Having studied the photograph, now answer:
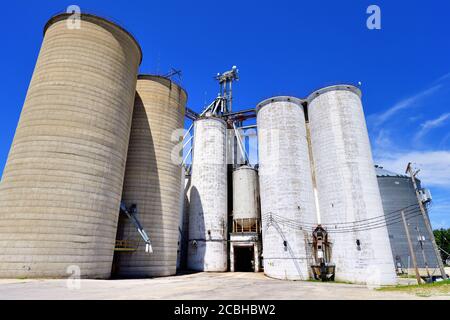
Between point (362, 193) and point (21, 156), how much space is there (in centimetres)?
2823

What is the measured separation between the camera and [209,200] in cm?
3391

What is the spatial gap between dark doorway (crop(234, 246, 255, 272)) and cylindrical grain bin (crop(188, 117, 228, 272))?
145 inches

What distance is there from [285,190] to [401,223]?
952 inches

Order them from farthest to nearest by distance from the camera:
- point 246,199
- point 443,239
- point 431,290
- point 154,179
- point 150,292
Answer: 1. point 443,239
2. point 246,199
3. point 154,179
4. point 150,292
5. point 431,290

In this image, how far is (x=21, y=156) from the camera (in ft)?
59.0

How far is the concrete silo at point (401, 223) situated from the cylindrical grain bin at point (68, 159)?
3899 cm

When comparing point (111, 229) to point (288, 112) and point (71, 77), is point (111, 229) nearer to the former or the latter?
point (71, 77)

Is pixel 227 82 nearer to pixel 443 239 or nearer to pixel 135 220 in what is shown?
pixel 135 220

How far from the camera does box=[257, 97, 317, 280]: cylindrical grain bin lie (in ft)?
88.4

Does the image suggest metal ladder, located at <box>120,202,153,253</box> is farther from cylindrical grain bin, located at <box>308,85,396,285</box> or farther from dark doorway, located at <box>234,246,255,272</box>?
cylindrical grain bin, located at <box>308,85,396,285</box>

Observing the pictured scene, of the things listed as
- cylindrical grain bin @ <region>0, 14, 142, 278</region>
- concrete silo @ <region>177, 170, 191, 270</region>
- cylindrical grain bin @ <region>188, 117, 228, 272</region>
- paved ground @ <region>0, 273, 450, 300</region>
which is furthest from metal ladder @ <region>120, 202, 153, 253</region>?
concrete silo @ <region>177, 170, 191, 270</region>

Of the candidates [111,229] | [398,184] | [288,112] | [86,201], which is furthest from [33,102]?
[398,184]

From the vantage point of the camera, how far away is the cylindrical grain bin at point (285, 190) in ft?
88.4

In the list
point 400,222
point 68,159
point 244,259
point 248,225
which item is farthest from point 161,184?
point 400,222
